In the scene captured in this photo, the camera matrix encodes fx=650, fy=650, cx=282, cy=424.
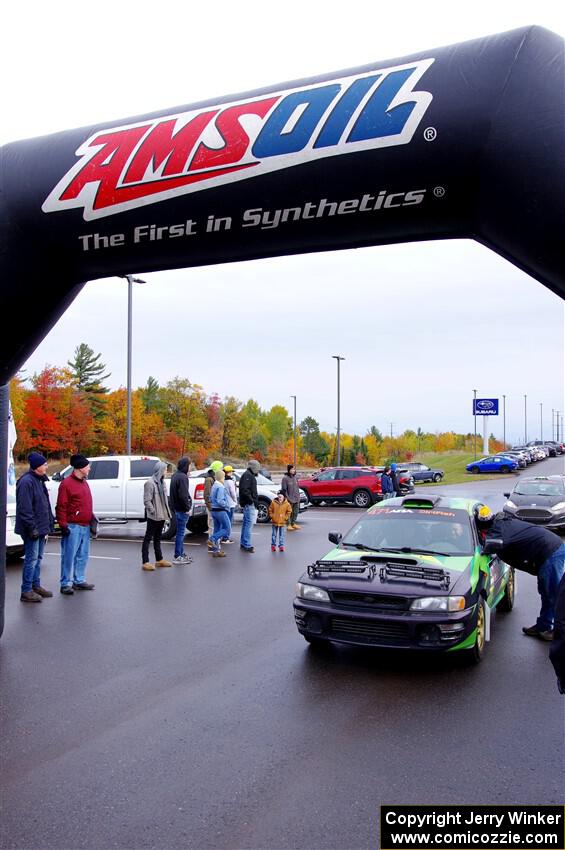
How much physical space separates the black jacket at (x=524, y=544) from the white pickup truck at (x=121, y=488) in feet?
33.3

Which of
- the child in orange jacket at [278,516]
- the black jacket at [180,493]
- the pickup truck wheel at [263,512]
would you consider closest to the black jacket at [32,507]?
the black jacket at [180,493]

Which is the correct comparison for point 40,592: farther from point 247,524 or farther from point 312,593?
point 247,524

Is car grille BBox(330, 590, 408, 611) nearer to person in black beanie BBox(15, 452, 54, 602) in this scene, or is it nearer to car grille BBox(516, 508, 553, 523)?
person in black beanie BBox(15, 452, 54, 602)

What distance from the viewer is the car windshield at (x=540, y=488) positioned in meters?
17.6

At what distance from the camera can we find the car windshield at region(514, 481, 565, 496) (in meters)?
17.6

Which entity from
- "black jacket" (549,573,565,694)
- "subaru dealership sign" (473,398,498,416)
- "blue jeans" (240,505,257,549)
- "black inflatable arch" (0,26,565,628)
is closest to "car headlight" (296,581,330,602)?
"black jacket" (549,573,565,694)

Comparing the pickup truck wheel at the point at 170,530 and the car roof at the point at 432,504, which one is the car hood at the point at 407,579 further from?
the pickup truck wheel at the point at 170,530

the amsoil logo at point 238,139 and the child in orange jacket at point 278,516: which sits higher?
the amsoil logo at point 238,139

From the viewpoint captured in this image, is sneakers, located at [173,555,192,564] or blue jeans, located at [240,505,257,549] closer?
sneakers, located at [173,555,192,564]

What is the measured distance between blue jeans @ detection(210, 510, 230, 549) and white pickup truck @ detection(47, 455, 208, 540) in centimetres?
284

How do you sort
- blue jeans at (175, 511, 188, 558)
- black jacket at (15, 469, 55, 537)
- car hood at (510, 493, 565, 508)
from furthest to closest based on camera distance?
car hood at (510, 493, 565, 508) → blue jeans at (175, 511, 188, 558) → black jacket at (15, 469, 55, 537)

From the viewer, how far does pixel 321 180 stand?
393 centimetres

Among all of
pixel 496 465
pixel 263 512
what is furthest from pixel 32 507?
pixel 496 465

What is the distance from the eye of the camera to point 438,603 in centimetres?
548
